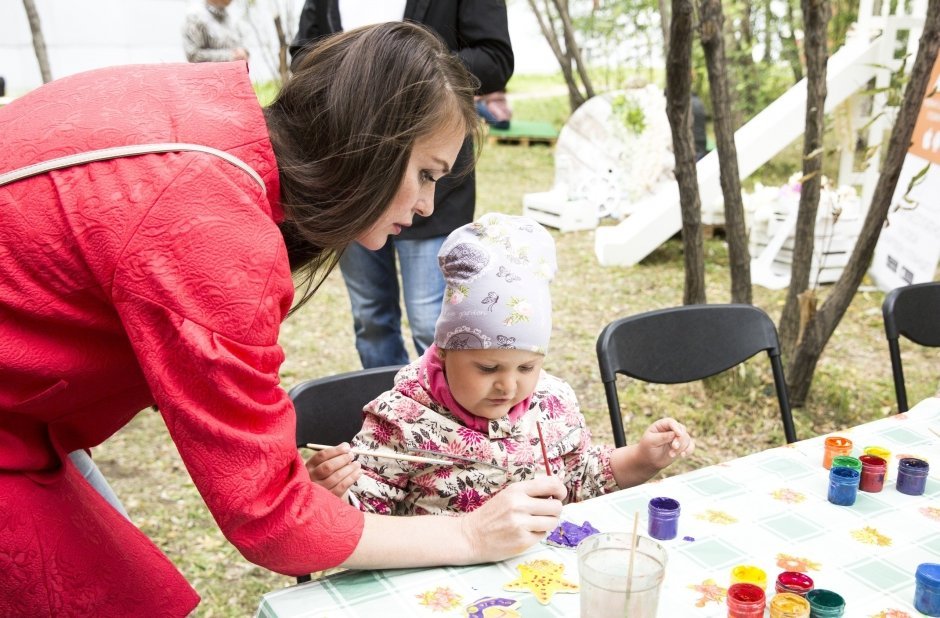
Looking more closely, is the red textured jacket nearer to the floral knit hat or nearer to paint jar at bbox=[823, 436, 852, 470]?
the floral knit hat

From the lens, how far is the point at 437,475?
5.08ft

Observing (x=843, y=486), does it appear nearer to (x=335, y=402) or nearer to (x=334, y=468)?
(x=334, y=468)

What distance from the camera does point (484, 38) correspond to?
2.69 metres

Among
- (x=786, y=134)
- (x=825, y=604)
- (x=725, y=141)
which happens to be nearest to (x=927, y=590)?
(x=825, y=604)

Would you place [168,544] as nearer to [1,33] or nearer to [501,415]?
[501,415]

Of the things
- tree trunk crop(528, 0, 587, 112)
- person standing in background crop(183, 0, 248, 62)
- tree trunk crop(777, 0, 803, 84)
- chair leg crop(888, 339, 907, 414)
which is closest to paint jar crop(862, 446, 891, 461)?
chair leg crop(888, 339, 907, 414)

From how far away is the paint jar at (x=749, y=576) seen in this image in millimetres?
1162

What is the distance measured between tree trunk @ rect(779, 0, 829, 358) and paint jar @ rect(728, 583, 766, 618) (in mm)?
2386

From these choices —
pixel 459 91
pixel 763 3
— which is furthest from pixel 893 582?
pixel 763 3

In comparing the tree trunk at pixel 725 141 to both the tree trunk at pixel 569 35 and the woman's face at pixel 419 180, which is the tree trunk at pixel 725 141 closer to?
the woman's face at pixel 419 180

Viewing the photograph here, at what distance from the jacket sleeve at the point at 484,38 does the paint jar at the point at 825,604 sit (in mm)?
1904

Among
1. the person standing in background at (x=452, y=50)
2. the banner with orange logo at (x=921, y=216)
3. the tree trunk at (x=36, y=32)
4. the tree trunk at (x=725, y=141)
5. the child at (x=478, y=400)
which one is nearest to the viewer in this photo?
the child at (x=478, y=400)

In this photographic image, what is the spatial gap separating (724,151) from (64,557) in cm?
290

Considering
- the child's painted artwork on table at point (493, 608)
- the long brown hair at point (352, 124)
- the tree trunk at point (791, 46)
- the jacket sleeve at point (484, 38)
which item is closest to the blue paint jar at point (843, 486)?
the child's painted artwork on table at point (493, 608)
